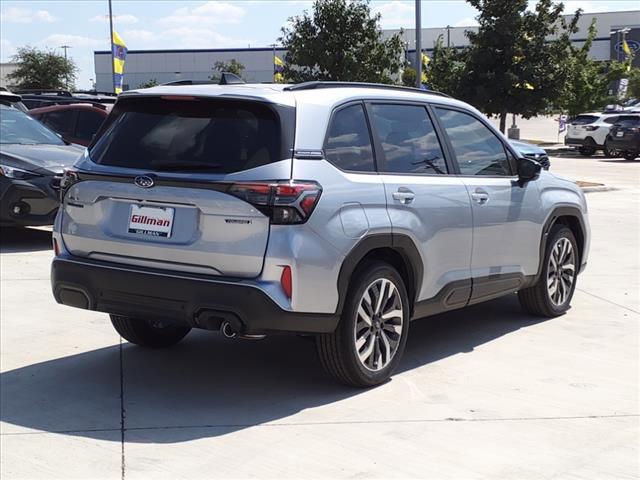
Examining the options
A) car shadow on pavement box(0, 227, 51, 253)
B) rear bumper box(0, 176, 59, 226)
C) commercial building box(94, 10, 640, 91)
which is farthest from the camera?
commercial building box(94, 10, 640, 91)

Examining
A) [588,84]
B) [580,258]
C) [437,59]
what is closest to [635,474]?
[580,258]

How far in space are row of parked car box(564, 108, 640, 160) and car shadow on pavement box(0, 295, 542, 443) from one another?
25206mm

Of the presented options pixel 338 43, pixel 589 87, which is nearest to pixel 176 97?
pixel 338 43

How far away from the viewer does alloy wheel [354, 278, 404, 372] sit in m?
5.43

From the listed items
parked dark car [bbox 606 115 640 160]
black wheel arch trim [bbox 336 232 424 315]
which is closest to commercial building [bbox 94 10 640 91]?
parked dark car [bbox 606 115 640 160]

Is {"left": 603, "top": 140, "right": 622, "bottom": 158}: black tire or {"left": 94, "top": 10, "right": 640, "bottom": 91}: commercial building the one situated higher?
{"left": 94, "top": 10, "right": 640, "bottom": 91}: commercial building

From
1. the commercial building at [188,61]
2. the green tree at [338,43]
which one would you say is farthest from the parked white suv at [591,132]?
the commercial building at [188,61]

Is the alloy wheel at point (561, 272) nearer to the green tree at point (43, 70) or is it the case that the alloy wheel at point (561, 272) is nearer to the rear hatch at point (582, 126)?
the rear hatch at point (582, 126)

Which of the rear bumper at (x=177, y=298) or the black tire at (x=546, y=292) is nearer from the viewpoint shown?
the rear bumper at (x=177, y=298)

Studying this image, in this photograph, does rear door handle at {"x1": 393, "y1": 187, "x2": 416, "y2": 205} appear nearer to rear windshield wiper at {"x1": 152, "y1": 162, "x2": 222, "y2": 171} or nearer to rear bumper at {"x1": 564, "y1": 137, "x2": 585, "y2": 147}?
rear windshield wiper at {"x1": 152, "y1": 162, "x2": 222, "y2": 171}

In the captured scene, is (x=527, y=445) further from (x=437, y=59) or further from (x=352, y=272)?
(x=437, y=59)

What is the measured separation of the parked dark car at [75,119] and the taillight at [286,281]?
36.1 ft

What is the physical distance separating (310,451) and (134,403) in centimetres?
128

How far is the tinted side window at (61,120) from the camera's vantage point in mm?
15258
